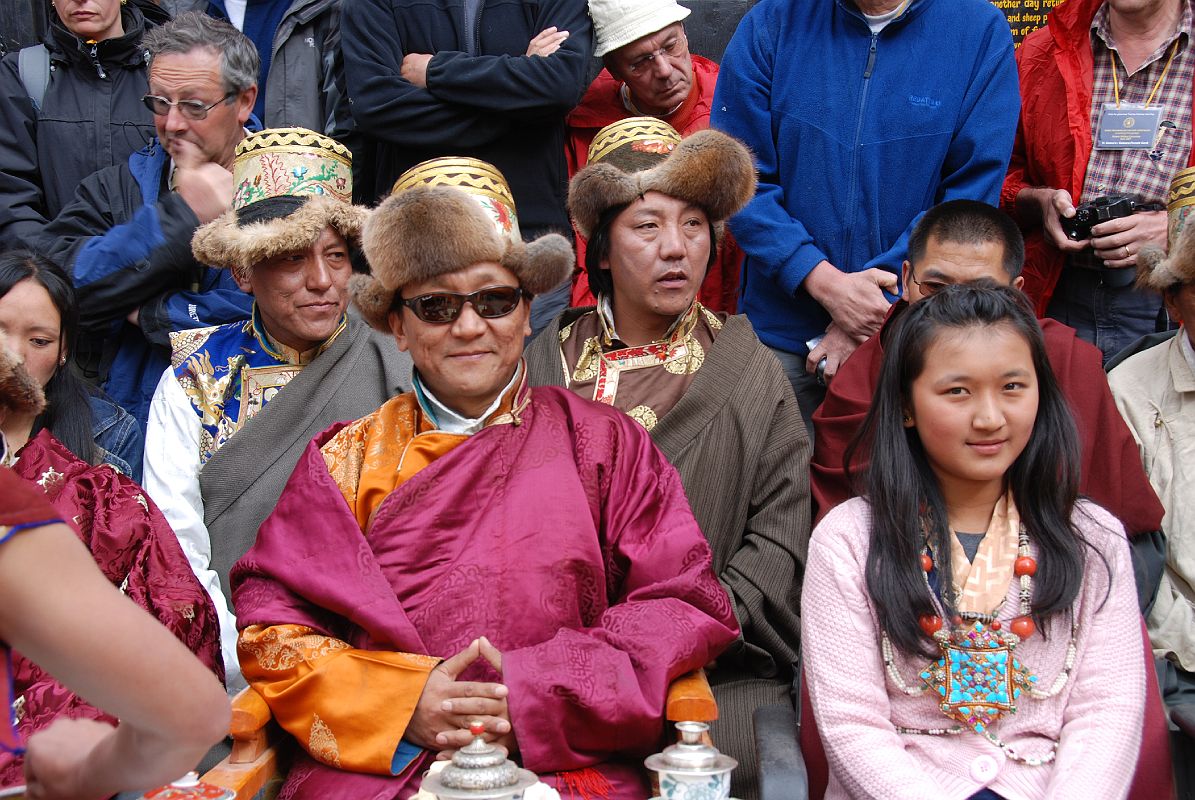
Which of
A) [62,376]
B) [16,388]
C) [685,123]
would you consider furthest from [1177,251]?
[62,376]

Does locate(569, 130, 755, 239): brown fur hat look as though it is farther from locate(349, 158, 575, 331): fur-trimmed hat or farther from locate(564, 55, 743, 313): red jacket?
locate(564, 55, 743, 313): red jacket

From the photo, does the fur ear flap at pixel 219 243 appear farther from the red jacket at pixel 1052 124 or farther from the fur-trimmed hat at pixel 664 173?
the red jacket at pixel 1052 124

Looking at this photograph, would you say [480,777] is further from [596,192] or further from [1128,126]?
[1128,126]

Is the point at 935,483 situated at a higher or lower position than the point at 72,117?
lower

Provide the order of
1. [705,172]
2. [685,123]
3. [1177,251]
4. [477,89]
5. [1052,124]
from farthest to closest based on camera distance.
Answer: [685,123] < [477,89] < [1052,124] < [705,172] < [1177,251]

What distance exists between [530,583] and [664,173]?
60.3 inches

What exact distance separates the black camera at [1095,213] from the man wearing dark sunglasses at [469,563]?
6.67 feet

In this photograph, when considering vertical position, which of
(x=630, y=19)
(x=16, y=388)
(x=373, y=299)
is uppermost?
(x=630, y=19)

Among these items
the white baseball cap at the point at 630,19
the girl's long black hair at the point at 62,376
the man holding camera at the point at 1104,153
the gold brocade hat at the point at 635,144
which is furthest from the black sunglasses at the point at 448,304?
the man holding camera at the point at 1104,153

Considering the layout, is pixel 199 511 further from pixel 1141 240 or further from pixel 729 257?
pixel 1141 240

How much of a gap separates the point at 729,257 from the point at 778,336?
686 millimetres

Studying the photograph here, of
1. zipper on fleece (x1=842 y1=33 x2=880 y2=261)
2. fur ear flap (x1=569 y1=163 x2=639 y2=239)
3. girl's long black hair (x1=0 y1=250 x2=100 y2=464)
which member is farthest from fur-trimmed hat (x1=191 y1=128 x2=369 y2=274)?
zipper on fleece (x1=842 y1=33 x2=880 y2=261)

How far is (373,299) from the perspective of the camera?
312 centimetres

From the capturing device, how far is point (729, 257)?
489cm
